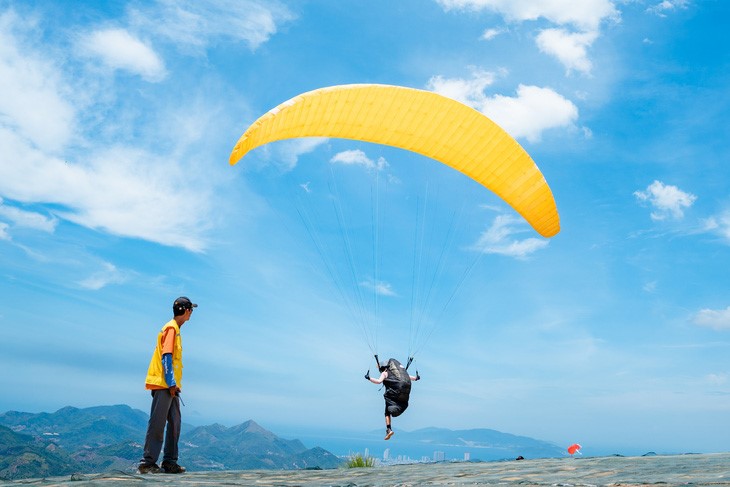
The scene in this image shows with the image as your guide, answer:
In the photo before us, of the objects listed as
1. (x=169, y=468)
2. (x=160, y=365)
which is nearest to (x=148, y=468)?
(x=169, y=468)

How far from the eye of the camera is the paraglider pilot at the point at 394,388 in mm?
13711

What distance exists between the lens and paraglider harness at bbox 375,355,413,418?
45.0ft

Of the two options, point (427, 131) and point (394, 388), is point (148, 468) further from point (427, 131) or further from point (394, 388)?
point (427, 131)

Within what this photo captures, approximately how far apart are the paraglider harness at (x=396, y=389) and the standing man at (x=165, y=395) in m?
5.84

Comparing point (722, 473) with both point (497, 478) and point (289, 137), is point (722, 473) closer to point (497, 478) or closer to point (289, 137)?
point (497, 478)

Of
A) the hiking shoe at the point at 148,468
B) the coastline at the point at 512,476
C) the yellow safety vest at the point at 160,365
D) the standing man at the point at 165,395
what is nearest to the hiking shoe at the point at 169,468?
the standing man at the point at 165,395

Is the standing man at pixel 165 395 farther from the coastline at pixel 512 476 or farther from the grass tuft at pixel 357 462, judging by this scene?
the grass tuft at pixel 357 462

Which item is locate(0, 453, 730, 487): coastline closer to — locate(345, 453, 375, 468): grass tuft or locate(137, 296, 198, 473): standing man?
locate(137, 296, 198, 473): standing man

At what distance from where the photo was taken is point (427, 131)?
14.5m

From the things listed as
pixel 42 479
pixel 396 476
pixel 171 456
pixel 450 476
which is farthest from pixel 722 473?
pixel 42 479

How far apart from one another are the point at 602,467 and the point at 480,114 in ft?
28.2

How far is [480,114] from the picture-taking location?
14.0 m

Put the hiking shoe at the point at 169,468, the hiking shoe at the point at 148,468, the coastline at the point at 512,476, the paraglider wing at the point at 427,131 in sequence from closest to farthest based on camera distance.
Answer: the coastline at the point at 512,476, the hiking shoe at the point at 148,468, the hiking shoe at the point at 169,468, the paraglider wing at the point at 427,131

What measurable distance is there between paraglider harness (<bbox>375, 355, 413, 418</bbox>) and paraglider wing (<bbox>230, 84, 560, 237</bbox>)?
17.3 ft
